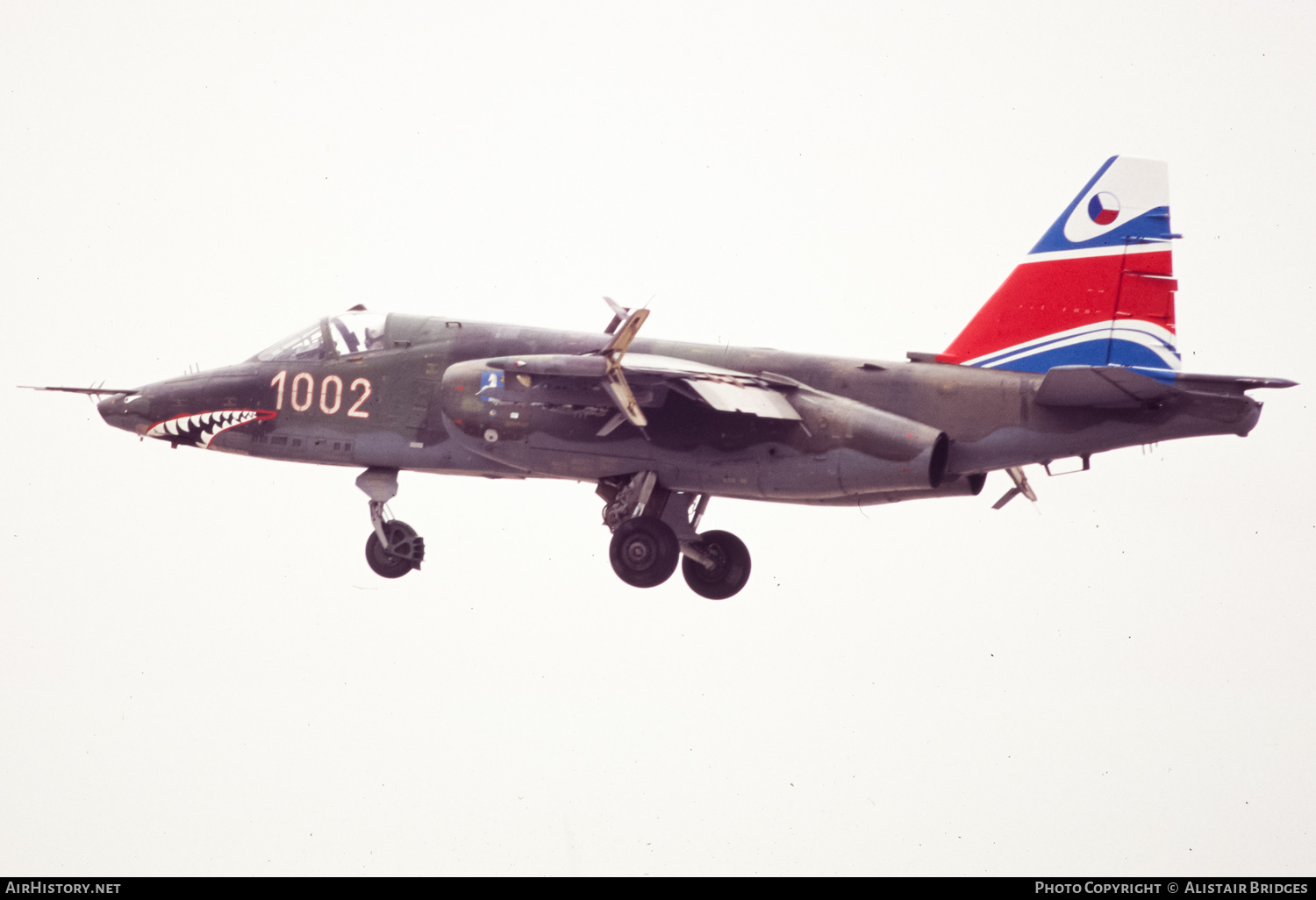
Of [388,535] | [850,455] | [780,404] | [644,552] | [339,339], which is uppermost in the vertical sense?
[339,339]

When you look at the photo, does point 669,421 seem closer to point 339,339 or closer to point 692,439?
point 692,439

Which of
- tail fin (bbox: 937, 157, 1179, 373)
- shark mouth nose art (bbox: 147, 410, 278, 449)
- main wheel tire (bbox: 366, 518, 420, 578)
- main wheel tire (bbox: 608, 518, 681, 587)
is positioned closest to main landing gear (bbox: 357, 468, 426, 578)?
main wheel tire (bbox: 366, 518, 420, 578)

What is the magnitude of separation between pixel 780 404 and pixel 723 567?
2230 millimetres

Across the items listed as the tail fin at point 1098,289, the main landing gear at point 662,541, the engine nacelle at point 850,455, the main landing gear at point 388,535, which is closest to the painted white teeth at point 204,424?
the main landing gear at point 388,535

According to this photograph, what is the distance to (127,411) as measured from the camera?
17250 millimetres

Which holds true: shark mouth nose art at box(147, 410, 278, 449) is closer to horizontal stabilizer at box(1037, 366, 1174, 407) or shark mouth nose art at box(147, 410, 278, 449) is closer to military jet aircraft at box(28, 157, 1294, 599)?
military jet aircraft at box(28, 157, 1294, 599)

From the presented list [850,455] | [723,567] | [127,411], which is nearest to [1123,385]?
[850,455]

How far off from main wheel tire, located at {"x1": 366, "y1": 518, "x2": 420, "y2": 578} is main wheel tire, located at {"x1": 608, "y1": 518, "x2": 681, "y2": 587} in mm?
2594

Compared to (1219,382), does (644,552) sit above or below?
below

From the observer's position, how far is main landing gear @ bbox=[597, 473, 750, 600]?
593 inches

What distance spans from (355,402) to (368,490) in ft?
2.98

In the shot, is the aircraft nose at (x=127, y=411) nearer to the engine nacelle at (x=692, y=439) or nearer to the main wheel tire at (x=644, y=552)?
the engine nacelle at (x=692, y=439)

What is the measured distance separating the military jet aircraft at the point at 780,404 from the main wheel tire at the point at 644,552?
0.06 feet

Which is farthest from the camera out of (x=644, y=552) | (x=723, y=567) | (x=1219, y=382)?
(x=723, y=567)
